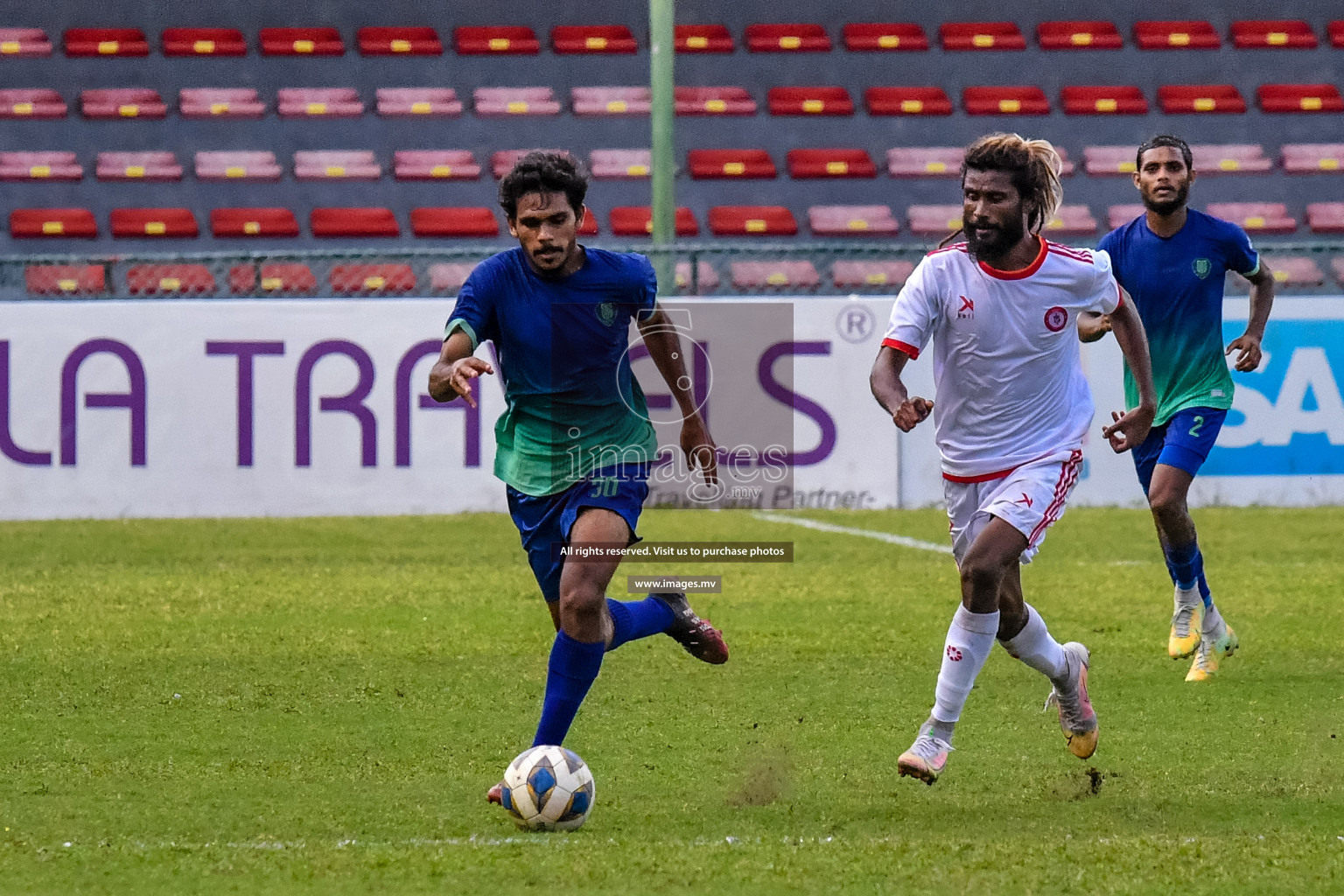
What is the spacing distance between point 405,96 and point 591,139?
237cm

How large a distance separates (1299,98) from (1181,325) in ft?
51.9

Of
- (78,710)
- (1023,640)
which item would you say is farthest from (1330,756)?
(78,710)

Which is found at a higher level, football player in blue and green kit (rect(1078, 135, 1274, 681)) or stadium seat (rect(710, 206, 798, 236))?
stadium seat (rect(710, 206, 798, 236))

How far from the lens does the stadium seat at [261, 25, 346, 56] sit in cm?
2134

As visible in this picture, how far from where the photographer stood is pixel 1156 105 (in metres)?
21.5

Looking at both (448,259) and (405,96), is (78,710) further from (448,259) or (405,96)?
(405,96)

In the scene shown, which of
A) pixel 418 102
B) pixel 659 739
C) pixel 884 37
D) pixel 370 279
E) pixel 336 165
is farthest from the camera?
pixel 884 37

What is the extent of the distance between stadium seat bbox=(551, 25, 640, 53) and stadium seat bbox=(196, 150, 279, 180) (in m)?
3.99

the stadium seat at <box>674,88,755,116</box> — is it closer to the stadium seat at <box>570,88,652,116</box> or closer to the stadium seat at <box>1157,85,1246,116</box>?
the stadium seat at <box>570,88,652,116</box>

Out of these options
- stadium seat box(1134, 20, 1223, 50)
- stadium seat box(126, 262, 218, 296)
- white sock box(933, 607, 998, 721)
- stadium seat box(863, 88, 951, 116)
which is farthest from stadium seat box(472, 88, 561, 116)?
white sock box(933, 607, 998, 721)

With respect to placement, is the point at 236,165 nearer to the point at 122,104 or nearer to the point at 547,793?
the point at 122,104

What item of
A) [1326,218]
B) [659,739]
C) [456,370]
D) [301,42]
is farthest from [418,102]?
[456,370]

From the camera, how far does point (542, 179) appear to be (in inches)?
182

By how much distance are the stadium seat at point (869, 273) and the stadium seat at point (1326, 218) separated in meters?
6.39
